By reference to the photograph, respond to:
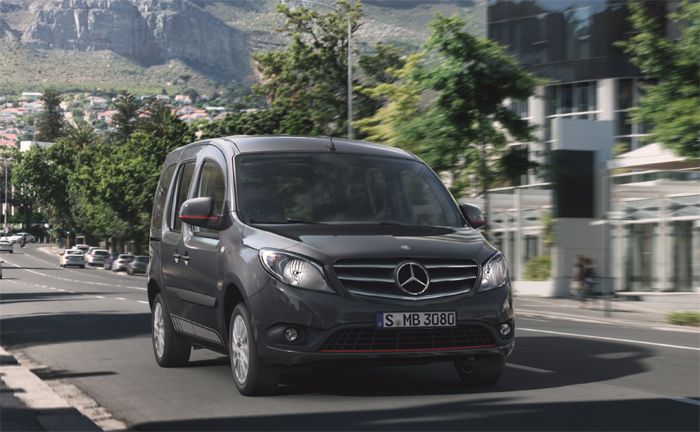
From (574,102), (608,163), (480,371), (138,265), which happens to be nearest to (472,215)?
(480,371)

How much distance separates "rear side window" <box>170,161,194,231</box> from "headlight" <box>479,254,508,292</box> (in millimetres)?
3094

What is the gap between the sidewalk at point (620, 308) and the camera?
26.1 m

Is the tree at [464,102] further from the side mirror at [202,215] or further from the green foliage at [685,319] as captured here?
the side mirror at [202,215]

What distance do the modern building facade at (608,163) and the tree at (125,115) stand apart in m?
83.1

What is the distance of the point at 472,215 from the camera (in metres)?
9.98

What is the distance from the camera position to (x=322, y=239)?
8.80 m

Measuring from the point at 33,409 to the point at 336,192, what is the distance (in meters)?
2.71

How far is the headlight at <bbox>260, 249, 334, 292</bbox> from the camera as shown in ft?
28.1

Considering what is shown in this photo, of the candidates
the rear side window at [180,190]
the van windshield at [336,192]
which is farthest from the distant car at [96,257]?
the van windshield at [336,192]

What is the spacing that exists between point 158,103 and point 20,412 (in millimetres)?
104415

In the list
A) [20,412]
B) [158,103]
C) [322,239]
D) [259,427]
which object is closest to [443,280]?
[322,239]

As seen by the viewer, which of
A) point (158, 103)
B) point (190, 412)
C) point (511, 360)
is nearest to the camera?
point (190, 412)

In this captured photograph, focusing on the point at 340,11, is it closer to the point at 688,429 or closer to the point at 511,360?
the point at 511,360

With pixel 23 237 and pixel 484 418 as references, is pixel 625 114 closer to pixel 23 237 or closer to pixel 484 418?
pixel 484 418
